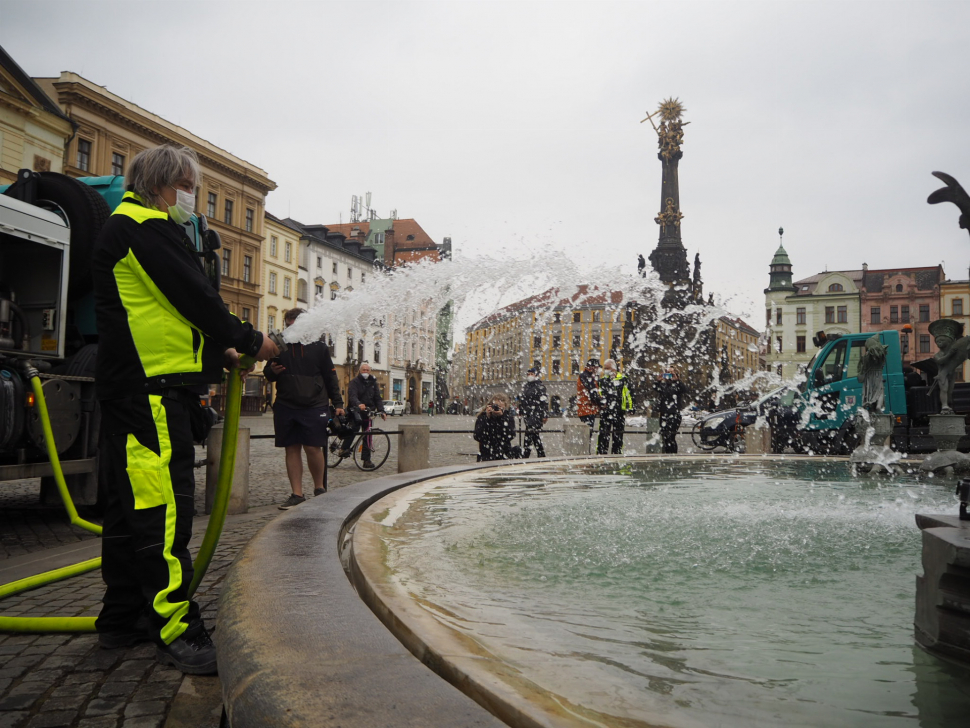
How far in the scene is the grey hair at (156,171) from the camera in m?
2.82

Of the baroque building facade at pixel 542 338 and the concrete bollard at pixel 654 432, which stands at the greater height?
the baroque building facade at pixel 542 338

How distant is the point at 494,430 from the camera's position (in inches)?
425

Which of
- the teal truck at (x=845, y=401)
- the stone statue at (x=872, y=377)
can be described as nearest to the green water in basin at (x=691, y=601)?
the stone statue at (x=872, y=377)

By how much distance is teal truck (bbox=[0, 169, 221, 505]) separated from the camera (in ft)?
16.9

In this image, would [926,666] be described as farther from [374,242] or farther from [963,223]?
[374,242]

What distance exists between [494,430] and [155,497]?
836cm

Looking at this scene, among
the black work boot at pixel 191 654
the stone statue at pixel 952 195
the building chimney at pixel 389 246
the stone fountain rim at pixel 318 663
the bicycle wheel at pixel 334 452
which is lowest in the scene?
the bicycle wheel at pixel 334 452

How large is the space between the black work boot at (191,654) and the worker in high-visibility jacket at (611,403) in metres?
10.0

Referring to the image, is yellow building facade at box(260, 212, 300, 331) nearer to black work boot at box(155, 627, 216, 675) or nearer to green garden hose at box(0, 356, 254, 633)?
green garden hose at box(0, 356, 254, 633)

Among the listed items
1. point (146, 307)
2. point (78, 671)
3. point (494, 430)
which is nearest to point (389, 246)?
point (494, 430)

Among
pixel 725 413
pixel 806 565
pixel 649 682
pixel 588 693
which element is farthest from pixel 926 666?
pixel 725 413

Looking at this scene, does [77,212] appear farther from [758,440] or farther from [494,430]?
[758,440]

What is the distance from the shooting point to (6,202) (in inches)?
207

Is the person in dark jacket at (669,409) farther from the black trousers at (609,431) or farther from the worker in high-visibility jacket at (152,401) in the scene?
the worker in high-visibility jacket at (152,401)
